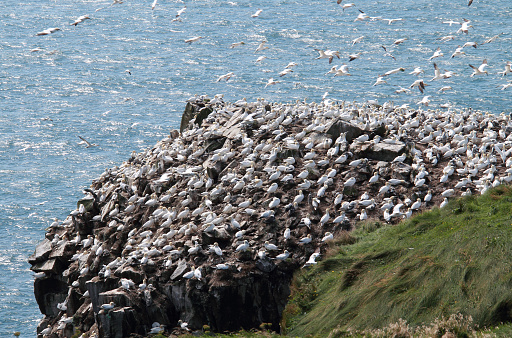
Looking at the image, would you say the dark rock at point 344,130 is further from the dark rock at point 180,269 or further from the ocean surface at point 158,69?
the ocean surface at point 158,69

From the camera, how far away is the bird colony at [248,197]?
2533 cm

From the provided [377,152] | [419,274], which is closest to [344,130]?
[377,152]

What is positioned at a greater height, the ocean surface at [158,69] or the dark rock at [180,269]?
the dark rock at [180,269]

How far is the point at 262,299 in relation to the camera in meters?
24.6

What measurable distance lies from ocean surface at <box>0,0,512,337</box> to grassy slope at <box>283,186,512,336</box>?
106 feet

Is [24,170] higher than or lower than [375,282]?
lower

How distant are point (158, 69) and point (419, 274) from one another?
64.8m

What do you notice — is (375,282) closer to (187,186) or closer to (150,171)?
(187,186)

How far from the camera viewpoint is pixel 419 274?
20.8 m

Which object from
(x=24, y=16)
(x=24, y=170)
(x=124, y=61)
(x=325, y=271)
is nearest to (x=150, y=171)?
(x=325, y=271)

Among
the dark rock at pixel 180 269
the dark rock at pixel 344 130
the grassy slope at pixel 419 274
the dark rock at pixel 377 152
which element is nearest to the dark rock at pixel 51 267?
the dark rock at pixel 180 269

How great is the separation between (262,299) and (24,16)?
3270 inches

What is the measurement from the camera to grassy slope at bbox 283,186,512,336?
19.0 meters

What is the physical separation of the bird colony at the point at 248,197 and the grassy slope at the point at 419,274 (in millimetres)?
1497
